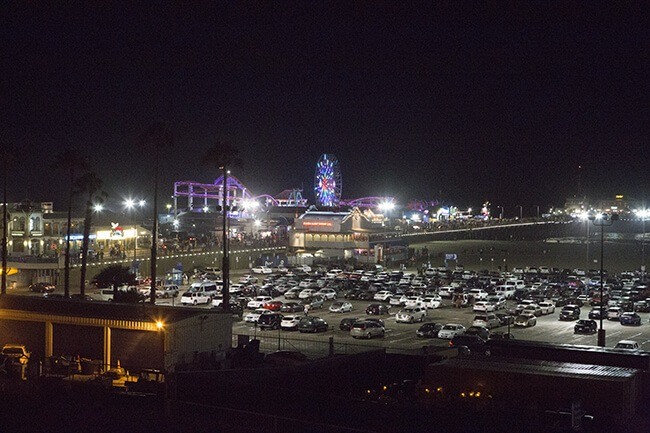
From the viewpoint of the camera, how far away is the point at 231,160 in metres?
36.2

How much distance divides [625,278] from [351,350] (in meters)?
33.9

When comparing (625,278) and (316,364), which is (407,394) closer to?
(316,364)

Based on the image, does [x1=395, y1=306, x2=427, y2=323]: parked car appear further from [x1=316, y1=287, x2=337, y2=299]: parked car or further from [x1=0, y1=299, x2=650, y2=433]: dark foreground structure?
[x1=0, y1=299, x2=650, y2=433]: dark foreground structure

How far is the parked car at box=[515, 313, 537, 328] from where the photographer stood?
1308 inches

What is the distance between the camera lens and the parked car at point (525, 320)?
33219 millimetres

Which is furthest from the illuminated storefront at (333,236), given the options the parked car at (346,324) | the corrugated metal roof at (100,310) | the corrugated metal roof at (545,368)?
the corrugated metal roof at (545,368)

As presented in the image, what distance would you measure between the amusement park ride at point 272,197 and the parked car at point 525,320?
2156 inches

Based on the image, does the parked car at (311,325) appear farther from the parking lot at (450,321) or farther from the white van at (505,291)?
the white van at (505,291)

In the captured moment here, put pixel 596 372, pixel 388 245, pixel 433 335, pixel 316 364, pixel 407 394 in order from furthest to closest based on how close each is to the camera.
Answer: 1. pixel 388 245
2. pixel 433 335
3. pixel 316 364
4. pixel 407 394
5. pixel 596 372

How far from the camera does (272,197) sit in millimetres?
143625

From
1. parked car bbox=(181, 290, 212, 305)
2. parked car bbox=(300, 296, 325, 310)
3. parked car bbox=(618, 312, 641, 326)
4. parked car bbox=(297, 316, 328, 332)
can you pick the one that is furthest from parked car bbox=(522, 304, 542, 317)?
parked car bbox=(181, 290, 212, 305)

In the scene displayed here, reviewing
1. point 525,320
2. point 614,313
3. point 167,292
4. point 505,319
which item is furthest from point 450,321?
point 167,292

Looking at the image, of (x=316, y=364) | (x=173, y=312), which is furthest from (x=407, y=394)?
(x=173, y=312)

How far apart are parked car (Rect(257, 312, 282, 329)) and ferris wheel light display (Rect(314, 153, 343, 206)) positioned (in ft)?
258
